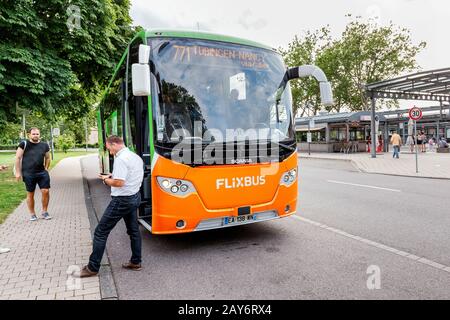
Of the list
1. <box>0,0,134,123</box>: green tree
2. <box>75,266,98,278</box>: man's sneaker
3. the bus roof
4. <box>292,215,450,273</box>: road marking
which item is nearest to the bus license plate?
<box>292,215,450,273</box>: road marking

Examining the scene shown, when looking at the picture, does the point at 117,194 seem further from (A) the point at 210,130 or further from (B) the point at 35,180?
(B) the point at 35,180

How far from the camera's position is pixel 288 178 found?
18.4 ft

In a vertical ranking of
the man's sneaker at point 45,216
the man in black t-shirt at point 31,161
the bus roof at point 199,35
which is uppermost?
the bus roof at point 199,35

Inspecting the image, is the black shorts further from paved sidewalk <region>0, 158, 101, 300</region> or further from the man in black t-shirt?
paved sidewalk <region>0, 158, 101, 300</region>

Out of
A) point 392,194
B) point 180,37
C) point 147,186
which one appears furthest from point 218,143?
point 392,194

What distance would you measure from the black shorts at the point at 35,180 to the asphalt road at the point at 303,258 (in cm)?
189

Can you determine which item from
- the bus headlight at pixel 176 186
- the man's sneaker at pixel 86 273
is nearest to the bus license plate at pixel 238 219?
the bus headlight at pixel 176 186

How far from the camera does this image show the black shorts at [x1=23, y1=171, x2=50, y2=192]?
720cm

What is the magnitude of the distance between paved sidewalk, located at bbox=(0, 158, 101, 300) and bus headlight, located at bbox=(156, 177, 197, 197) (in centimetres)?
137

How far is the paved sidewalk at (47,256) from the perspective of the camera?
3898 mm

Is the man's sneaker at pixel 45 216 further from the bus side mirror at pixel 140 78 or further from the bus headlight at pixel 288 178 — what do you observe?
the bus headlight at pixel 288 178

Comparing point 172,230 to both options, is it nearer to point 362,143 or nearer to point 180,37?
point 180,37

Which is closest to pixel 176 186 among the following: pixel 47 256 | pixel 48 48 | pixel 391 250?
Answer: pixel 47 256

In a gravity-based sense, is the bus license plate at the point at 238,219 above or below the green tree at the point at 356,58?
below
